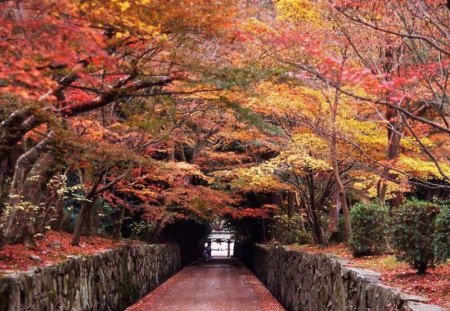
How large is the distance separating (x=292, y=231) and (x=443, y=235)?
13.5 metres

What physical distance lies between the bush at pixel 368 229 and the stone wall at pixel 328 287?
72cm

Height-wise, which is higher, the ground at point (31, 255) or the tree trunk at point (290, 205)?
the tree trunk at point (290, 205)

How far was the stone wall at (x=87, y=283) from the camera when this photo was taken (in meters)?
6.88

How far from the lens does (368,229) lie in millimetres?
10805

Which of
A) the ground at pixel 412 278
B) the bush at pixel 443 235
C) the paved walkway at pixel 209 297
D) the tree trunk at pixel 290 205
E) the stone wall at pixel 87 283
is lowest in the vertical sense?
the paved walkway at pixel 209 297

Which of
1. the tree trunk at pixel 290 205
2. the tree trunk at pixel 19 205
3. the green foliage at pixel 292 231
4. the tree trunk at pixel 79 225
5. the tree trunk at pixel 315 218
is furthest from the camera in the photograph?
the tree trunk at pixel 290 205

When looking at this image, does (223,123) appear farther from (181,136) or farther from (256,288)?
(256,288)

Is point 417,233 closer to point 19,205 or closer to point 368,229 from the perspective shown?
point 368,229

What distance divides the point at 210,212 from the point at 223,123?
574 cm

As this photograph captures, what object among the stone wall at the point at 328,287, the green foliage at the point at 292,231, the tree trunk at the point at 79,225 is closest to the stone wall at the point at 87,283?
the tree trunk at the point at 79,225

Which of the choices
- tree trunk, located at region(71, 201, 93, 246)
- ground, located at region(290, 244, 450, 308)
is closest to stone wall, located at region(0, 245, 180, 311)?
tree trunk, located at region(71, 201, 93, 246)

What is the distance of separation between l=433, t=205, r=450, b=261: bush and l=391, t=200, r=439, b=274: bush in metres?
0.59

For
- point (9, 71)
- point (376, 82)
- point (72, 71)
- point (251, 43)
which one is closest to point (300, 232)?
point (251, 43)

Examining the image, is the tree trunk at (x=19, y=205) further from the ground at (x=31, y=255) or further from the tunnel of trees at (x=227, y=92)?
the ground at (x=31, y=255)
